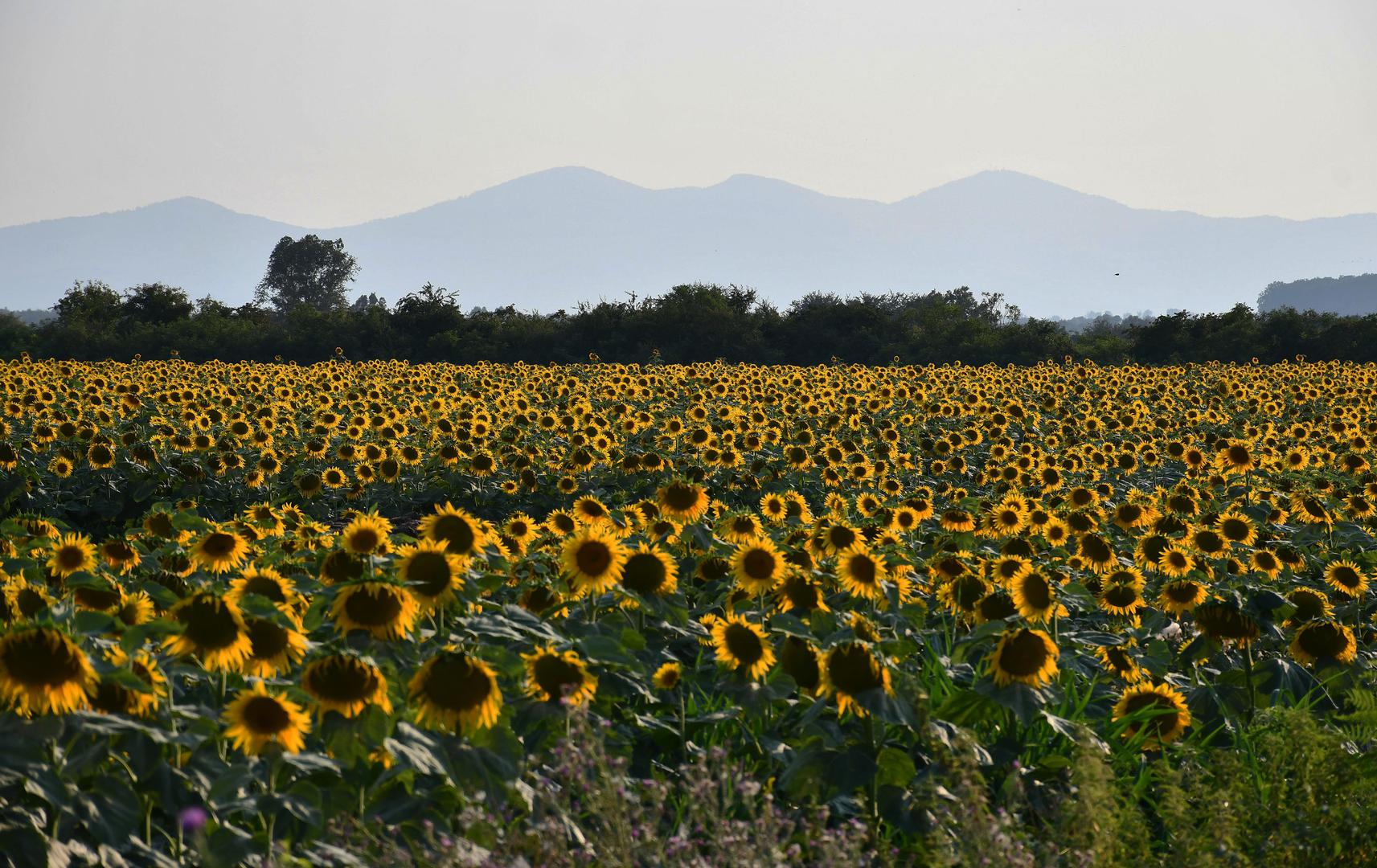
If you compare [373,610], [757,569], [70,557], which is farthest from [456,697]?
[70,557]

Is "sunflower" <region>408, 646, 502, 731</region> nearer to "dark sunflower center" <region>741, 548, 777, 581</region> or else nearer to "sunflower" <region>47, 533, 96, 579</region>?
"dark sunflower center" <region>741, 548, 777, 581</region>

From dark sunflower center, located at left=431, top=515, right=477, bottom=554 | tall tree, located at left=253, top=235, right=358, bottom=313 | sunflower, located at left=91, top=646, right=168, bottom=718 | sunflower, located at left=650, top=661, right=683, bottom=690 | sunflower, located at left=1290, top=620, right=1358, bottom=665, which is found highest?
Answer: tall tree, located at left=253, top=235, right=358, bottom=313

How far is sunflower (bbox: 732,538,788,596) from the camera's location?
16.9 feet

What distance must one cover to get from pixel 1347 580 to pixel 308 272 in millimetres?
131500

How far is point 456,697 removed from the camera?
3352mm

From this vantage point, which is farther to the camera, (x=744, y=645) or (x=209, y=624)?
(x=744, y=645)

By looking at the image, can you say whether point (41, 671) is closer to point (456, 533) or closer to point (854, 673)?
point (456, 533)

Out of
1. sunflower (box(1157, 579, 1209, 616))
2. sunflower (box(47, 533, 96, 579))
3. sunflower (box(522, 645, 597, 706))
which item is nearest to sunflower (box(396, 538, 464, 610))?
sunflower (box(522, 645, 597, 706))

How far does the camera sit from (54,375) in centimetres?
1842

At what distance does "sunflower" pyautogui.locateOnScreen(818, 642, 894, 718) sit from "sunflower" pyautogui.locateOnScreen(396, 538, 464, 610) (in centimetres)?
133

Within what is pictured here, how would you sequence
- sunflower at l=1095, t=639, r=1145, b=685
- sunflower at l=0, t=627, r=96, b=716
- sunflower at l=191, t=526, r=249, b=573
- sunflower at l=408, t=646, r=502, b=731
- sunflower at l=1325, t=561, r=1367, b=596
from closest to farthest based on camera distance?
sunflower at l=0, t=627, r=96, b=716 → sunflower at l=408, t=646, r=502, b=731 → sunflower at l=1095, t=639, r=1145, b=685 → sunflower at l=191, t=526, r=249, b=573 → sunflower at l=1325, t=561, r=1367, b=596

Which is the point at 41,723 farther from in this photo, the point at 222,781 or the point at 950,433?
the point at 950,433

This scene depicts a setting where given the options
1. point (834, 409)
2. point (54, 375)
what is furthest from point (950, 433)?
point (54, 375)

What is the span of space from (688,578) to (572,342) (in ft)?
117
